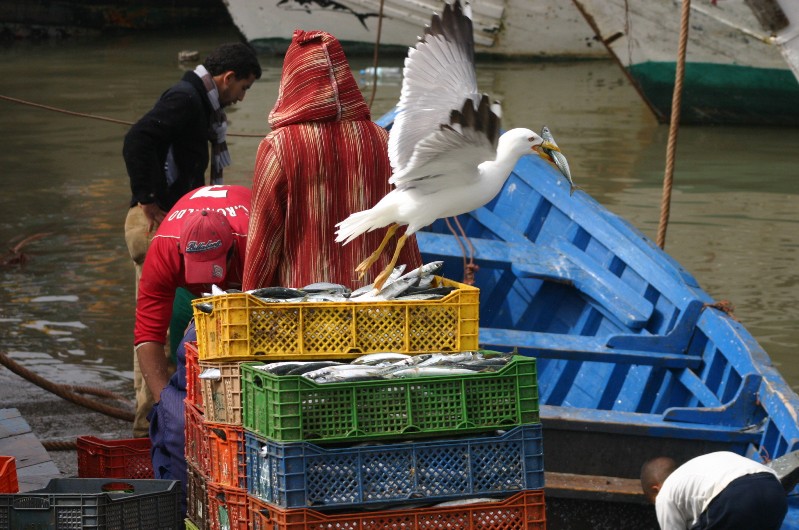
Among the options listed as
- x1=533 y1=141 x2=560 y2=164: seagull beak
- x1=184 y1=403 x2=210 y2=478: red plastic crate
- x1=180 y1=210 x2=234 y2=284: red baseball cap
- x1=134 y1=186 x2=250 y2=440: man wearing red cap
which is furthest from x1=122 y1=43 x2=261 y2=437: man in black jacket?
x1=533 y1=141 x2=560 y2=164: seagull beak

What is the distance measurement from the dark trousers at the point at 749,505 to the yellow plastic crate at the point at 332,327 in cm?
97

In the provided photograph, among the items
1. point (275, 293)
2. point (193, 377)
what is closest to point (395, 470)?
point (275, 293)

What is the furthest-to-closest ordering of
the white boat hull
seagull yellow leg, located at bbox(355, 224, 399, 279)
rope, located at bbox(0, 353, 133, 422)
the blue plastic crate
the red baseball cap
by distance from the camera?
the white boat hull
rope, located at bbox(0, 353, 133, 422)
the red baseball cap
seagull yellow leg, located at bbox(355, 224, 399, 279)
the blue plastic crate

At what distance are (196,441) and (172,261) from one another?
3.41 feet

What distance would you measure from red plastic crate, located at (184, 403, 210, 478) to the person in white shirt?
150 cm

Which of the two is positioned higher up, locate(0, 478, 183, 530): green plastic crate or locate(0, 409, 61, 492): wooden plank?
locate(0, 478, 183, 530): green plastic crate

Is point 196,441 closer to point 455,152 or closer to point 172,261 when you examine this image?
point 172,261

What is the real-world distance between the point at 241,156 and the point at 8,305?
5886 mm

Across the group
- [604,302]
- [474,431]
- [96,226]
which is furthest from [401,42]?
[474,431]

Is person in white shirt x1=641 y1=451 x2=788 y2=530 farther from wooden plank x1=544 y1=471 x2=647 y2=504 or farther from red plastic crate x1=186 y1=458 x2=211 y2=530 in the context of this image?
red plastic crate x1=186 y1=458 x2=211 y2=530

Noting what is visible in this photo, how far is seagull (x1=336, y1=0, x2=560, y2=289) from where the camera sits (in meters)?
3.72

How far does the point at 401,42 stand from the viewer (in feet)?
74.3

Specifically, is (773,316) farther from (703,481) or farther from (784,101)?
(784,101)

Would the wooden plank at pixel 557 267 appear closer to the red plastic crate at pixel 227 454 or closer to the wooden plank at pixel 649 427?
the wooden plank at pixel 649 427
